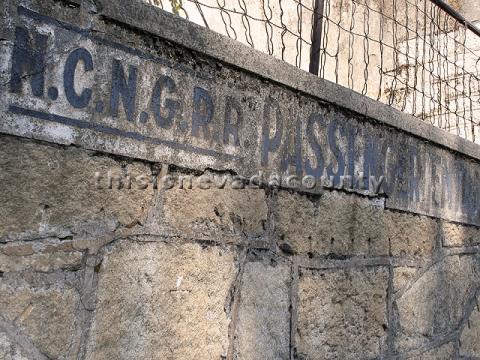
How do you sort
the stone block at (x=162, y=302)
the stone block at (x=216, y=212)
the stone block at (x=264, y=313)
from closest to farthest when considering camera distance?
the stone block at (x=162, y=302) < the stone block at (x=216, y=212) < the stone block at (x=264, y=313)

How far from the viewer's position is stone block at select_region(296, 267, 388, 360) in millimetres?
1720

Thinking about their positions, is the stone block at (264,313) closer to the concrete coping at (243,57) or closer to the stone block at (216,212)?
the stone block at (216,212)

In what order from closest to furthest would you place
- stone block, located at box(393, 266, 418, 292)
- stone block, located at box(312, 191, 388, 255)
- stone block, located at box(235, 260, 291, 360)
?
stone block, located at box(235, 260, 291, 360), stone block, located at box(312, 191, 388, 255), stone block, located at box(393, 266, 418, 292)

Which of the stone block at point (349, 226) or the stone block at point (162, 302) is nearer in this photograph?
the stone block at point (162, 302)

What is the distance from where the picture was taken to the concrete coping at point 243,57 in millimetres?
1292

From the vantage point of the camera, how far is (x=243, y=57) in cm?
156

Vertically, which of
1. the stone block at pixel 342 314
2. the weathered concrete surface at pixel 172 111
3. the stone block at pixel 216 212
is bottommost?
the stone block at pixel 342 314

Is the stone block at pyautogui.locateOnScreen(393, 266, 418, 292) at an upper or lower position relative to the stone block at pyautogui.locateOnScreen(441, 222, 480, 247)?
lower

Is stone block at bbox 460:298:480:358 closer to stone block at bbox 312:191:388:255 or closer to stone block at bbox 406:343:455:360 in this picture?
stone block at bbox 406:343:455:360

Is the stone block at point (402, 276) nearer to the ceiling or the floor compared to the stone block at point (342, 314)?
nearer to the ceiling

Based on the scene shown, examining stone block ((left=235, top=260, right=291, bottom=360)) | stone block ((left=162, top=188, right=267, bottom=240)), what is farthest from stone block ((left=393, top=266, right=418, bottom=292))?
stone block ((left=162, top=188, right=267, bottom=240))

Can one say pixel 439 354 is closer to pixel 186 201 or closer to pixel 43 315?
pixel 186 201

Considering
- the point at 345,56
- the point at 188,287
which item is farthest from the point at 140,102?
the point at 345,56

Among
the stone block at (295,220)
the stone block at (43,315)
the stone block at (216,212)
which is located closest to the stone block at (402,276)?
the stone block at (295,220)
